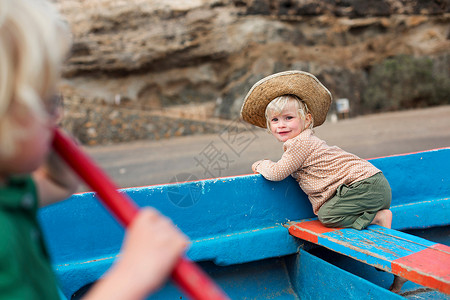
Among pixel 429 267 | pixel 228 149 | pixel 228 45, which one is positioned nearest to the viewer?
pixel 429 267

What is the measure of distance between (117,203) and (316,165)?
153 cm

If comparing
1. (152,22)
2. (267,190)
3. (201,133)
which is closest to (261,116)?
(267,190)

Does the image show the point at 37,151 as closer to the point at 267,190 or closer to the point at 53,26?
the point at 53,26

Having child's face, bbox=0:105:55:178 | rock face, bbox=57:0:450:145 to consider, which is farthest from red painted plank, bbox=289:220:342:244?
rock face, bbox=57:0:450:145

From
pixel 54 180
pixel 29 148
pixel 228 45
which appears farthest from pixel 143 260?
pixel 228 45

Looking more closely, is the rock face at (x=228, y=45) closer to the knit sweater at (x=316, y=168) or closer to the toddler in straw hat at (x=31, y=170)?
the knit sweater at (x=316, y=168)

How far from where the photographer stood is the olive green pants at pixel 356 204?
6.61 ft

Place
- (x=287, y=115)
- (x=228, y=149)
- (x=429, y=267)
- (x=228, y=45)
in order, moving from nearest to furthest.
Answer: (x=429, y=267)
(x=287, y=115)
(x=228, y=149)
(x=228, y=45)

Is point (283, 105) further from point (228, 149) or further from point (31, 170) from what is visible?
point (228, 149)

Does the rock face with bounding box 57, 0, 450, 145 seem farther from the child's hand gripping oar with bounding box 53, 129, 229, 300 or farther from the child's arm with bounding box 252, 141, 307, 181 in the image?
the child's hand gripping oar with bounding box 53, 129, 229, 300

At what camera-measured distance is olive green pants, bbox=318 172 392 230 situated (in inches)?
79.3

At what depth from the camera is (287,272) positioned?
2182mm

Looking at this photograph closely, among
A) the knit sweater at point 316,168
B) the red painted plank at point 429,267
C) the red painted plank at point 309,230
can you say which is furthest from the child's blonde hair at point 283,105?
the red painted plank at point 429,267

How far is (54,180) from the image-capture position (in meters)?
0.90
